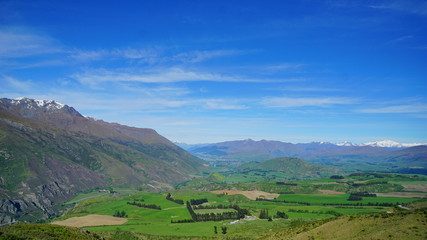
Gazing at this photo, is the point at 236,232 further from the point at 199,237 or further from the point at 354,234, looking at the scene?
the point at 354,234

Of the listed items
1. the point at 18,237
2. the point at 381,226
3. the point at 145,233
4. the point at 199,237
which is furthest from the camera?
the point at 145,233

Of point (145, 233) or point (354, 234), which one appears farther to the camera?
point (145, 233)

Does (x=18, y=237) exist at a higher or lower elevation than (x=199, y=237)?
higher

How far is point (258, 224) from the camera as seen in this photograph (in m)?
174

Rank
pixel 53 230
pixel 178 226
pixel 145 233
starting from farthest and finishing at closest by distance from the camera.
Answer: pixel 178 226
pixel 145 233
pixel 53 230

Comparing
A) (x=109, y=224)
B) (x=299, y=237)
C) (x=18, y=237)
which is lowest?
(x=109, y=224)

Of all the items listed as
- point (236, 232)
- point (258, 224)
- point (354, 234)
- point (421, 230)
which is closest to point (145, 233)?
point (236, 232)

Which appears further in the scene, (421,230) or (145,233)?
(145,233)

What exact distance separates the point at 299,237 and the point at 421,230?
1180 inches

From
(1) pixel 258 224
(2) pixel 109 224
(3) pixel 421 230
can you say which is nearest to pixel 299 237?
(3) pixel 421 230

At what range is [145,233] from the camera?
16800 centimetres

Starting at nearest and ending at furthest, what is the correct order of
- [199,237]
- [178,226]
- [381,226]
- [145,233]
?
[381,226]
[199,237]
[145,233]
[178,226]

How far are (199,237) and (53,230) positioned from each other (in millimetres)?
87580

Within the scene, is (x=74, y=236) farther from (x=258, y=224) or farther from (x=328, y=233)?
(x=258, y=224)
